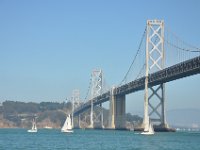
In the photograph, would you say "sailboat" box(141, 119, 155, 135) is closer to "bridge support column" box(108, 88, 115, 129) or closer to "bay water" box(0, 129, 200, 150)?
"bay water" box(0, 129, 200, 150)

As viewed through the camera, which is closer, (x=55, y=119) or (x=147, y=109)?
(x=147, y=109)

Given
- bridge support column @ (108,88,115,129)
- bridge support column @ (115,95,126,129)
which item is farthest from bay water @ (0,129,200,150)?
bridge support column @ (115,95,126,129)

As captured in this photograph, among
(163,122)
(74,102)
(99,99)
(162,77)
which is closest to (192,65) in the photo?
(162,77)

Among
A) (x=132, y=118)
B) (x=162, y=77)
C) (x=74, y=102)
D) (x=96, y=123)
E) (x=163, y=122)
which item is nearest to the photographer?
(x=162, y=77)

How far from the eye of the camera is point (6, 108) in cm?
19450

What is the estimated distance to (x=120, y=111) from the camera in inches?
3649

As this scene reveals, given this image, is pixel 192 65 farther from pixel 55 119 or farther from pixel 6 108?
pixel 6 108

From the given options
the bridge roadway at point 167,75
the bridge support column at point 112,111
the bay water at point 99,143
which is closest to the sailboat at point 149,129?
the bridge roadway at point 167,75

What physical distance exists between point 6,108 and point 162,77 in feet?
437

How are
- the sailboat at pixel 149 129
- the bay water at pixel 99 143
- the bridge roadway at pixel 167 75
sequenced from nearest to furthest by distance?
1. the bay water at pixel 99 143
2. the bridge roadway at pixel 167 75
3. the sailboat at pixel 149 129

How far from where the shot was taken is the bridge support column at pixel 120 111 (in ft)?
299

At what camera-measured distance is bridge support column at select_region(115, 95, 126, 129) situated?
3585 inches

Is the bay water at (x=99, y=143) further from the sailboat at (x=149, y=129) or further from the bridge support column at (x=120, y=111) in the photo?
the bridge support column at (x=120, y=111)

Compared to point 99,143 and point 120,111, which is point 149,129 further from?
point 120,111
